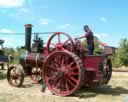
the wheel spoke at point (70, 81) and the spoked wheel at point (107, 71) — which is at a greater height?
the spoked wheel at point (107, 71)

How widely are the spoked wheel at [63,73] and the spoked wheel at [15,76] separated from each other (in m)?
1.77

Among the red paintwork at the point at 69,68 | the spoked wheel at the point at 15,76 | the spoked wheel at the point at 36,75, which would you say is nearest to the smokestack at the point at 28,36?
the spoked wheel at the point at 15,76

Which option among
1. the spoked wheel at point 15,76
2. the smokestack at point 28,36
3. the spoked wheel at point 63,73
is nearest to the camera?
the spoked wheel at point 63,73

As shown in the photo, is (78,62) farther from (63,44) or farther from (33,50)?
(33,50)

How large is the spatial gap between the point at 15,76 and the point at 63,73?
3067 millimetres

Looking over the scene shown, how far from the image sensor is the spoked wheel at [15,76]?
509 inches

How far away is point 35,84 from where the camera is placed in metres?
13.8

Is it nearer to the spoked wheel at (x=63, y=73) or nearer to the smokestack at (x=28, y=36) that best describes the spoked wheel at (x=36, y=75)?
the smokestack at (x=28, y=36)

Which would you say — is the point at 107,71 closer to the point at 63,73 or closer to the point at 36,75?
the point at 63,73

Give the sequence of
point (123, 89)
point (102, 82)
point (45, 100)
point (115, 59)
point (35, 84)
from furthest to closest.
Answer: point (115, 59), point (35, 84), point (123, 89), point (102, 82), point (45, 100)

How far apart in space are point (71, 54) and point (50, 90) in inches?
63.0

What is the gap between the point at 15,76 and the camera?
13242 mm

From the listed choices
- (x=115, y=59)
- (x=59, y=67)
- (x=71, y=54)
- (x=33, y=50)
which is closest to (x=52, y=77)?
(x=59, y=67)

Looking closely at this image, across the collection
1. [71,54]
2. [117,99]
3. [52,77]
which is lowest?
[117,99]
